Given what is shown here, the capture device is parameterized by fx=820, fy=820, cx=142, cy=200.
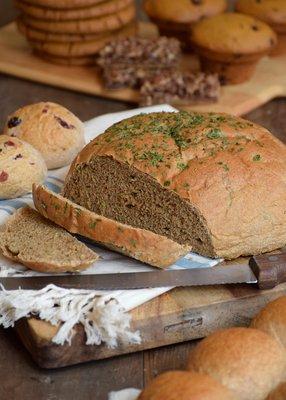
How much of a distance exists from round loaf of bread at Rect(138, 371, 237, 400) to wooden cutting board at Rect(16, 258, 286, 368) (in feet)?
1.33

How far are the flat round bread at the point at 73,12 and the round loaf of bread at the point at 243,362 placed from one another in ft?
8.83

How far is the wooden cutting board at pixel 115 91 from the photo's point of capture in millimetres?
4285

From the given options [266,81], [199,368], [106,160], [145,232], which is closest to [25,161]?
[106,160]

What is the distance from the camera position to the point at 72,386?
2.25m

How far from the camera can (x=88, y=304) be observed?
2.32 metres

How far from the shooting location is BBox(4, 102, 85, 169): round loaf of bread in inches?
122

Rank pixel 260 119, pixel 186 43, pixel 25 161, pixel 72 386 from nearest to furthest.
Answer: pixel 72 386 < pixel 25 161 < pixel 260 119 < pixel 186 43

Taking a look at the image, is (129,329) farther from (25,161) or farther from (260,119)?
(260,119)

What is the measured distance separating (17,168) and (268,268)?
979 mm

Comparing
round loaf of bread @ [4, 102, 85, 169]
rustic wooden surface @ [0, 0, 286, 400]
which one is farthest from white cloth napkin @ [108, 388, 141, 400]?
round loaf of bread @ [4, 102, 85, 169]

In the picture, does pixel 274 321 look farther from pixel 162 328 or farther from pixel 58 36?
pixel 58 36

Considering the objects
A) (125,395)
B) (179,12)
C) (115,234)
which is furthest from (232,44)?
(125,395)

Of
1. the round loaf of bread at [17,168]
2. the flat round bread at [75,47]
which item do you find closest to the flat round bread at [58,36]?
the flat round bread at [75,47]

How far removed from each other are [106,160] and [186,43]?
2345mm
